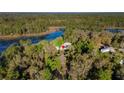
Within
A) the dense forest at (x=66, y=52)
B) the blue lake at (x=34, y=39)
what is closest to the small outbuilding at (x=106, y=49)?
the dense forest at (x=66, y=52)

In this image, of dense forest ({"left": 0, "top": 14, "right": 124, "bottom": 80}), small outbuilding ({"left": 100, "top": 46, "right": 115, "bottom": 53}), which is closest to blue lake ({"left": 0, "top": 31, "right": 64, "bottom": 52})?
dense forest ({"left": 0, "top": 14, "right": 124, "bottom": 80})

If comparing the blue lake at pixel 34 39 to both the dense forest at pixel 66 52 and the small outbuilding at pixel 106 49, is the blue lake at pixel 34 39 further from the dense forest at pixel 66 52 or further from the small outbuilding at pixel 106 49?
the small outbuilding at pixel 106 49

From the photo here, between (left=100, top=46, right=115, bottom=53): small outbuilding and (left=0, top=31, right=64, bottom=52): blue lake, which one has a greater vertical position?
(left=0, top=31, right=64, bottom=52): blue lake

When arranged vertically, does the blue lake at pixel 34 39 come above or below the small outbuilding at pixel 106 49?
above

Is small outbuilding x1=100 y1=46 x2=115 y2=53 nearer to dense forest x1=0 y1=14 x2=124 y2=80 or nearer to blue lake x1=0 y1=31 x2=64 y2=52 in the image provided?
dense forest x1=0 y1=14 x2=124 y2=80

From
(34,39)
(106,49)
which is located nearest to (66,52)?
(34,39)

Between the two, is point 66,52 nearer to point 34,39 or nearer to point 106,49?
point 34,39

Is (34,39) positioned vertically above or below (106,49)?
above
